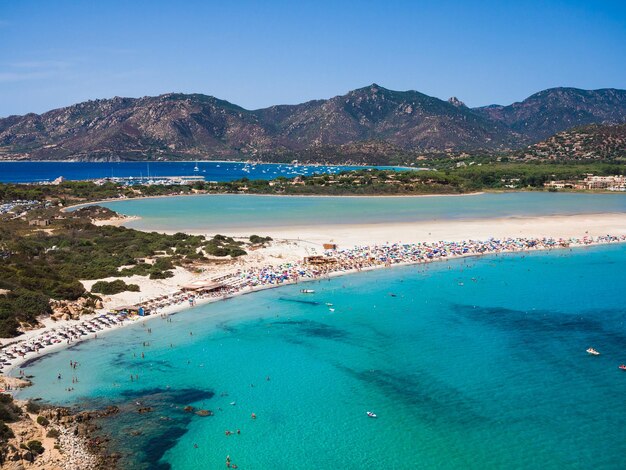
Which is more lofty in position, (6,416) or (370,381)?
(6,416)

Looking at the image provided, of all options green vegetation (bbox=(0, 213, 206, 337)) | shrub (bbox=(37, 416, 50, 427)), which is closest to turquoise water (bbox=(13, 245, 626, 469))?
shrub (bbox=(37, 416, 50, 427))

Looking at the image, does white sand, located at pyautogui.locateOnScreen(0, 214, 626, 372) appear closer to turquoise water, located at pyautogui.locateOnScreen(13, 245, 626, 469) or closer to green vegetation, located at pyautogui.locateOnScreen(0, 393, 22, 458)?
turquoise water, located at pyautogui.locateOnScreen(13, 245, 626, 469)

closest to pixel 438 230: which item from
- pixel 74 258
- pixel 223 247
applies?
pixel 223 247

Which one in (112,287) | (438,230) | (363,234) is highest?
(438,230)

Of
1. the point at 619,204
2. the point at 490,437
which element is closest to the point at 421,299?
the point at 490,437

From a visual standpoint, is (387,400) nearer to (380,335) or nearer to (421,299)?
(380,335)

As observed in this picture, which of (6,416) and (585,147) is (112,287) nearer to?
(6,416)

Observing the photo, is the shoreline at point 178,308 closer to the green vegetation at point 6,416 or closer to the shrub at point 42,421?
the green vegetation at point 6,416
